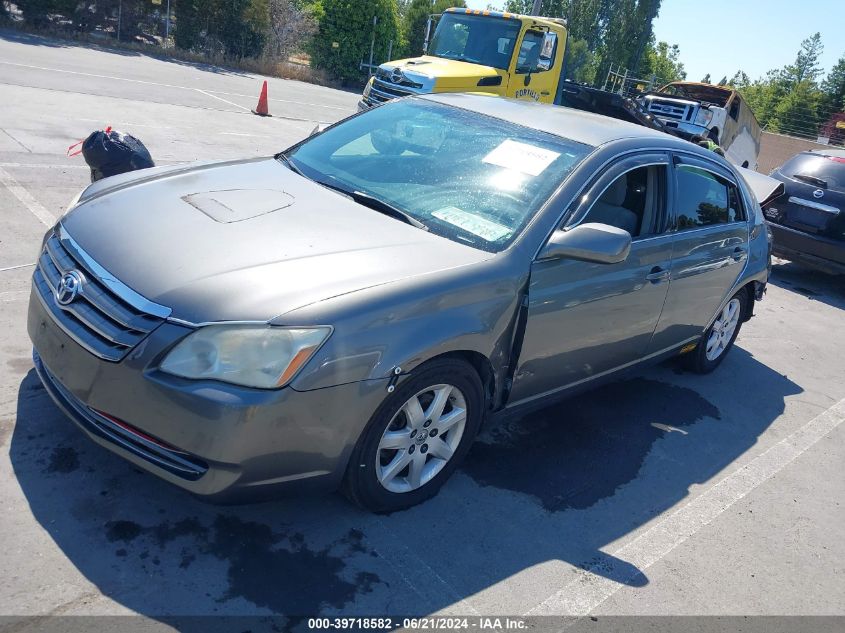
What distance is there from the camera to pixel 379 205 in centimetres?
380

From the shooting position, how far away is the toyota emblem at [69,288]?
301 centimetres

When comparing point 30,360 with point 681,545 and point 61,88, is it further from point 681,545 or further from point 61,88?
point 61,88

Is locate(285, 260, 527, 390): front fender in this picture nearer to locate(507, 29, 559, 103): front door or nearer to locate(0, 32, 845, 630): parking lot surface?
locate(0, 32, 845, 630): parking lot surface

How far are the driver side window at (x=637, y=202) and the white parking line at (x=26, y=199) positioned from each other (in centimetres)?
445

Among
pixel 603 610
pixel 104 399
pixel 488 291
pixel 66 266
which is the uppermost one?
pixel 488 291

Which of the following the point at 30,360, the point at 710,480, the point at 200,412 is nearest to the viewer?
the point at 200,412

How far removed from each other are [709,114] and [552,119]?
40.7 feet

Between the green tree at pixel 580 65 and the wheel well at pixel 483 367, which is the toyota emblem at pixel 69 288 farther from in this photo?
the green tree at pixel 580 65

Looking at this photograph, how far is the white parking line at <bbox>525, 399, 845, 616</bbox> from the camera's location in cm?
313

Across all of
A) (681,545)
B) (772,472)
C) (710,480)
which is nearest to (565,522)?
(681,545)

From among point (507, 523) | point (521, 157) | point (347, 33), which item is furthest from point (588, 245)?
point (347, 33)

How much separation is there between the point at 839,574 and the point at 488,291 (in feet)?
7.34

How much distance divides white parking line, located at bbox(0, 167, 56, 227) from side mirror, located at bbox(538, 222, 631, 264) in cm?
440

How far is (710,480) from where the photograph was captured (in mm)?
4324
